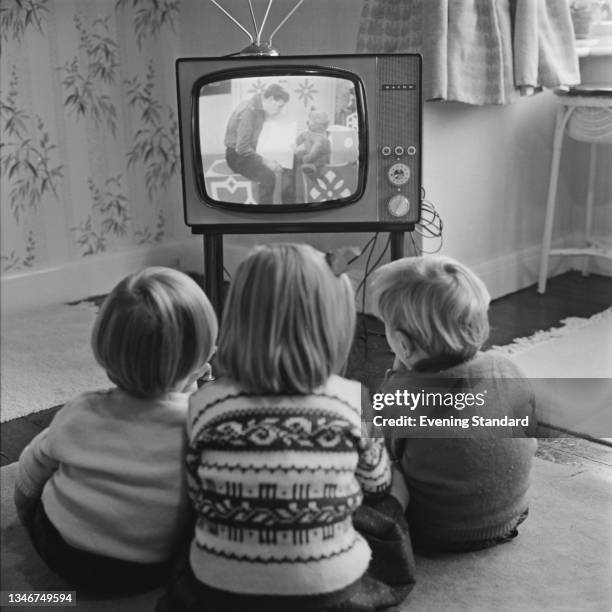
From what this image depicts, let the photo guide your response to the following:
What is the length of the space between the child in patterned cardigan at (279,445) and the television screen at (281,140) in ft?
2.74

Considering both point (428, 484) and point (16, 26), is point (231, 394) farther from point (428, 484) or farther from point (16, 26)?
point (16, 26)

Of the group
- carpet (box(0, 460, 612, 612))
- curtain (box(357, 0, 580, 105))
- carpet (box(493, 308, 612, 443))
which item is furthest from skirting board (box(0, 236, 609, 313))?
carpet (box(0, 460, 612, 612))

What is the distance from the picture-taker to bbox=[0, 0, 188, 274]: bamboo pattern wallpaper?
105 inches

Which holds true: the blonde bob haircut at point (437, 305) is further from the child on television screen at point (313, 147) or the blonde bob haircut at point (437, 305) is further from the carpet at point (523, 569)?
the child on television screen at point (313, 147)

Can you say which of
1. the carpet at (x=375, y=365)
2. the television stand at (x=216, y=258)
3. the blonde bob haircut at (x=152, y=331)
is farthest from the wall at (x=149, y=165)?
the blonde bob haircut at (x=152, y=331)

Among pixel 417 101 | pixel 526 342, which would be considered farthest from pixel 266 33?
pixel 526 342

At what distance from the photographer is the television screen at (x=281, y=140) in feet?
6.14

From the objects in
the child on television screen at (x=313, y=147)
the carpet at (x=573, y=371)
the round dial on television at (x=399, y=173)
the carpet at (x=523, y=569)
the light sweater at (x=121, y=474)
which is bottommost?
the carpet at (x=573, y=371)

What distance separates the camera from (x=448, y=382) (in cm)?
130

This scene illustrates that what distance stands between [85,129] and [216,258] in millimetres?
1037

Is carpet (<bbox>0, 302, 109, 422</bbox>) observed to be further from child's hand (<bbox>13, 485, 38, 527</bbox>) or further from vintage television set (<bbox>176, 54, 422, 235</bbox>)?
child's hand (<bbox>13, 485, 38, 527</bbox>)

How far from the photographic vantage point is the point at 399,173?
6.23 feet

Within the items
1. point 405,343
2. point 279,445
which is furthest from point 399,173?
point 279,445

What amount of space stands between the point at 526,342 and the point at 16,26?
1.68 m
